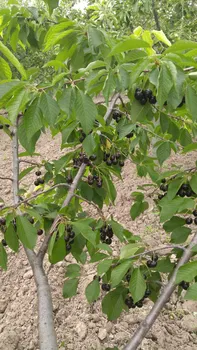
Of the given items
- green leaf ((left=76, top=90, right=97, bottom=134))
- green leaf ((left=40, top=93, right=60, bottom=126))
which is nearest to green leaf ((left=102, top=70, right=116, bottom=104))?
green leaf ((left=76, top=90, right=97, bottom=134))

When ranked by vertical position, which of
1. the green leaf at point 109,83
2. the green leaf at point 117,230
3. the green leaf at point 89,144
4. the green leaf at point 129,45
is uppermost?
the green leaf at point 129,45

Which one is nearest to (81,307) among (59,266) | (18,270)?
(59,266)

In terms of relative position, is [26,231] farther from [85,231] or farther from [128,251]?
[128,251]

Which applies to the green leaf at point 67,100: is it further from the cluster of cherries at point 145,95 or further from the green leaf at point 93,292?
the green leaf at point 93,292

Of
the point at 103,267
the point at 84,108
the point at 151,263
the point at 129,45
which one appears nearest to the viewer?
the point at 129,45

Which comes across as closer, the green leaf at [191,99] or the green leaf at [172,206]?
the green leaf at [191,99]

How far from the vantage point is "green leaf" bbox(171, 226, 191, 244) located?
1686 mm

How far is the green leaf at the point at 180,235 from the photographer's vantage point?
1.69m

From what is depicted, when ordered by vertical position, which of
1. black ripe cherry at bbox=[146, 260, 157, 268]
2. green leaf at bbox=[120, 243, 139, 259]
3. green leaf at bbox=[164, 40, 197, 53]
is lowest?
black ripe cherry at bbox=[146, 260, 157, 268]

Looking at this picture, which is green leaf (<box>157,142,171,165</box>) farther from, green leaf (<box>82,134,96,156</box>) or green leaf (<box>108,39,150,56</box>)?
green leaf (<box>108,39,150,56</box>)

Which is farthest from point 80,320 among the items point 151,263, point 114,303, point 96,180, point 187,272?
point 187,272

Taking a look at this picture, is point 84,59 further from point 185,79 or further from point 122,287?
point 122,287

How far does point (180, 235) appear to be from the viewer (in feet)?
5.55

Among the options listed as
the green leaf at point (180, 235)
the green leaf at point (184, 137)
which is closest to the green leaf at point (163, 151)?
the green leaf at point (184, 137)
